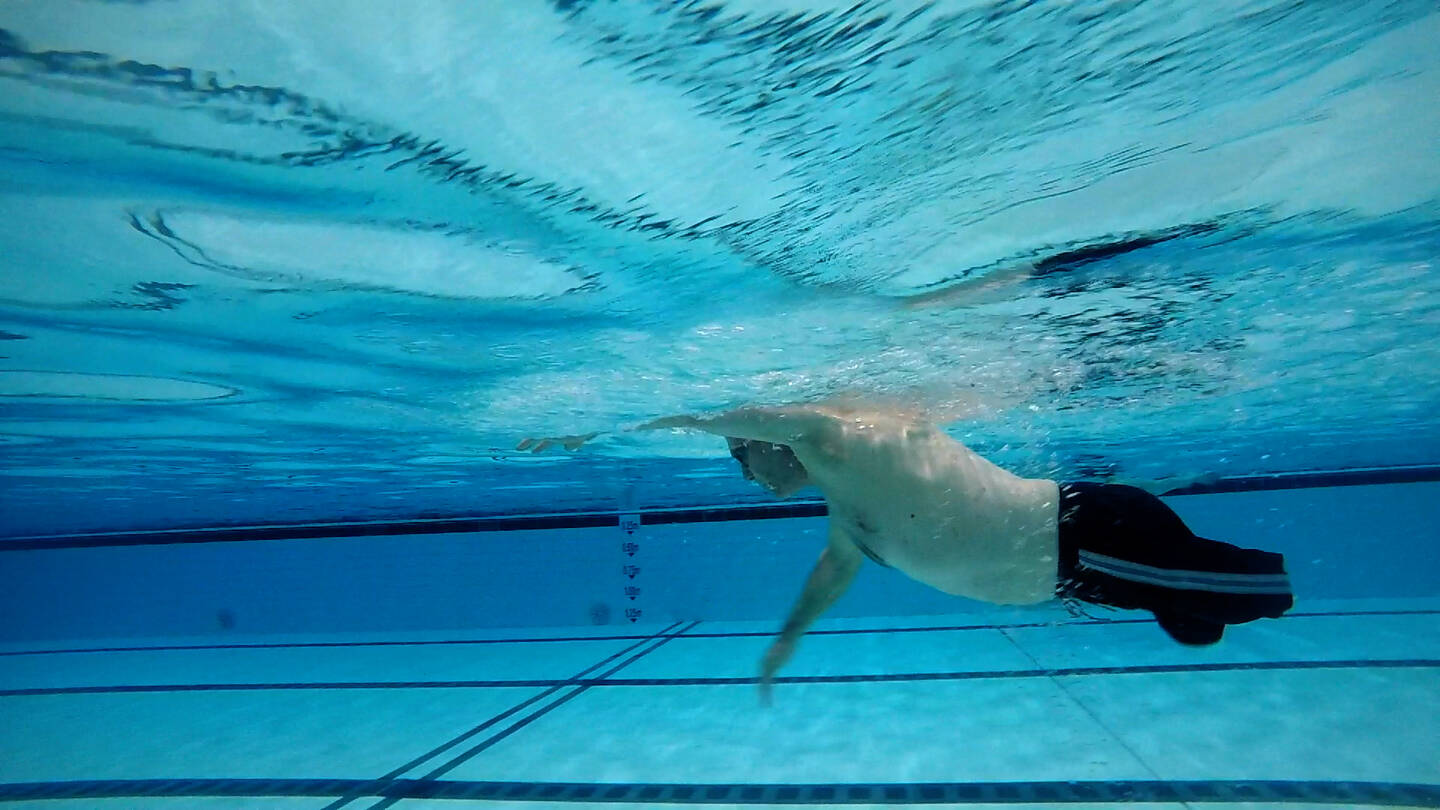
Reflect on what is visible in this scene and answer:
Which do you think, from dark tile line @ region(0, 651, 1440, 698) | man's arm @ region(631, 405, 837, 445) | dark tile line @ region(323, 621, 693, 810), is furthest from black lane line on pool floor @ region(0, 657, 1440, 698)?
man's arm @ region(631, 405, 837, 445)

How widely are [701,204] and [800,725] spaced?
535 cm

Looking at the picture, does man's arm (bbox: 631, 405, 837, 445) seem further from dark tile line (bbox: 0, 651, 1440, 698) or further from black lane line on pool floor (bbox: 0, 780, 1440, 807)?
dark tile line (bbox: 0, 651, 1440, 698)

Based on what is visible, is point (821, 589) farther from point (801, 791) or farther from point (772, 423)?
point (801, 791)

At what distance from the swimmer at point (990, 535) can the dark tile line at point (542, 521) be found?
39.4 feet

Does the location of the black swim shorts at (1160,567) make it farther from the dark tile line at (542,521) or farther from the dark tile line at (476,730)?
the dark tile line at (542,521)

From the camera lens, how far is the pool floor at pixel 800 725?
5.55 m

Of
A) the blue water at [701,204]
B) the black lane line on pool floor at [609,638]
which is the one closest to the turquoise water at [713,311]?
the blue water at [701,204]

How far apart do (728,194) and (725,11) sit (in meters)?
1.43

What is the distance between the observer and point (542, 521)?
19781 mm

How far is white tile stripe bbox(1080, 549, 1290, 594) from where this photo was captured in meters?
3.60

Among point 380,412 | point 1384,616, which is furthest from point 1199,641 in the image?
point 1384,616

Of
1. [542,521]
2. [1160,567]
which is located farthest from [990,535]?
[542,521]

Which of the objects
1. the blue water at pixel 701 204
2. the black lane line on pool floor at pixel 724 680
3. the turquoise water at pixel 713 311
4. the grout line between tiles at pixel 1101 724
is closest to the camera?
the blue water at pixel 701 204

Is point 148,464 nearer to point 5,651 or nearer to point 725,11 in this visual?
point 5,651
